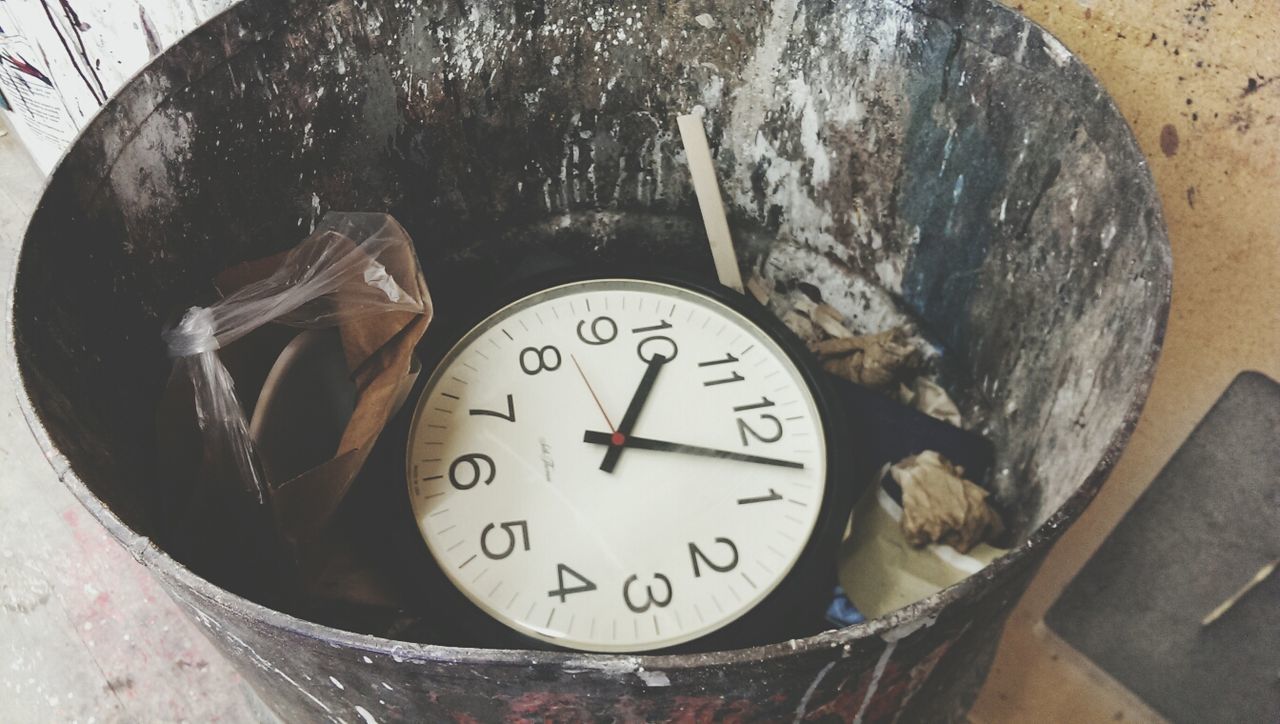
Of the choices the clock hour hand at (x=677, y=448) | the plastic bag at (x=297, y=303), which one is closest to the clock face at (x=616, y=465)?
the clock hour hand at (x=677, y=448)

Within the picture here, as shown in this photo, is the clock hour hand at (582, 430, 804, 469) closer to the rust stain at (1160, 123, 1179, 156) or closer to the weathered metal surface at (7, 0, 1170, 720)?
the weathered metal surface at (7, 0, 1170, 720)

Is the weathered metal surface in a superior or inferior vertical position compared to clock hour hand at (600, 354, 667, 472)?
superior

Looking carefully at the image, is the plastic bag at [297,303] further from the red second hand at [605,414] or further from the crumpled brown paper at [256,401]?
the red second hand at [605,414]

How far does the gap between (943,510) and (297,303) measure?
0.64m

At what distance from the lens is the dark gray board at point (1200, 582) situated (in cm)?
94

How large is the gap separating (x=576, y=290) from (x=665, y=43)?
31cm

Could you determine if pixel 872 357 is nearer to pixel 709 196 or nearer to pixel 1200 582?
pixel 709 196

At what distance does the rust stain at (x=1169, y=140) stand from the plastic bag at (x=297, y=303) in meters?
0.72

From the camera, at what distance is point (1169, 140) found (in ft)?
2.77

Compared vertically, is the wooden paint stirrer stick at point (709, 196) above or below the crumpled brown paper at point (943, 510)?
above

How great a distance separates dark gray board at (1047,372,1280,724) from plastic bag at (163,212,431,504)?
84 cm

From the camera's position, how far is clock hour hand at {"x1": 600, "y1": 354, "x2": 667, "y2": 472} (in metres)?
0.84

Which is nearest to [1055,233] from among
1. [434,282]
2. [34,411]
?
[434,282]

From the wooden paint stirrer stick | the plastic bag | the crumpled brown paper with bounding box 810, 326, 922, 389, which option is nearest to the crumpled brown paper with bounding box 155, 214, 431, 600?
the plastic bag
